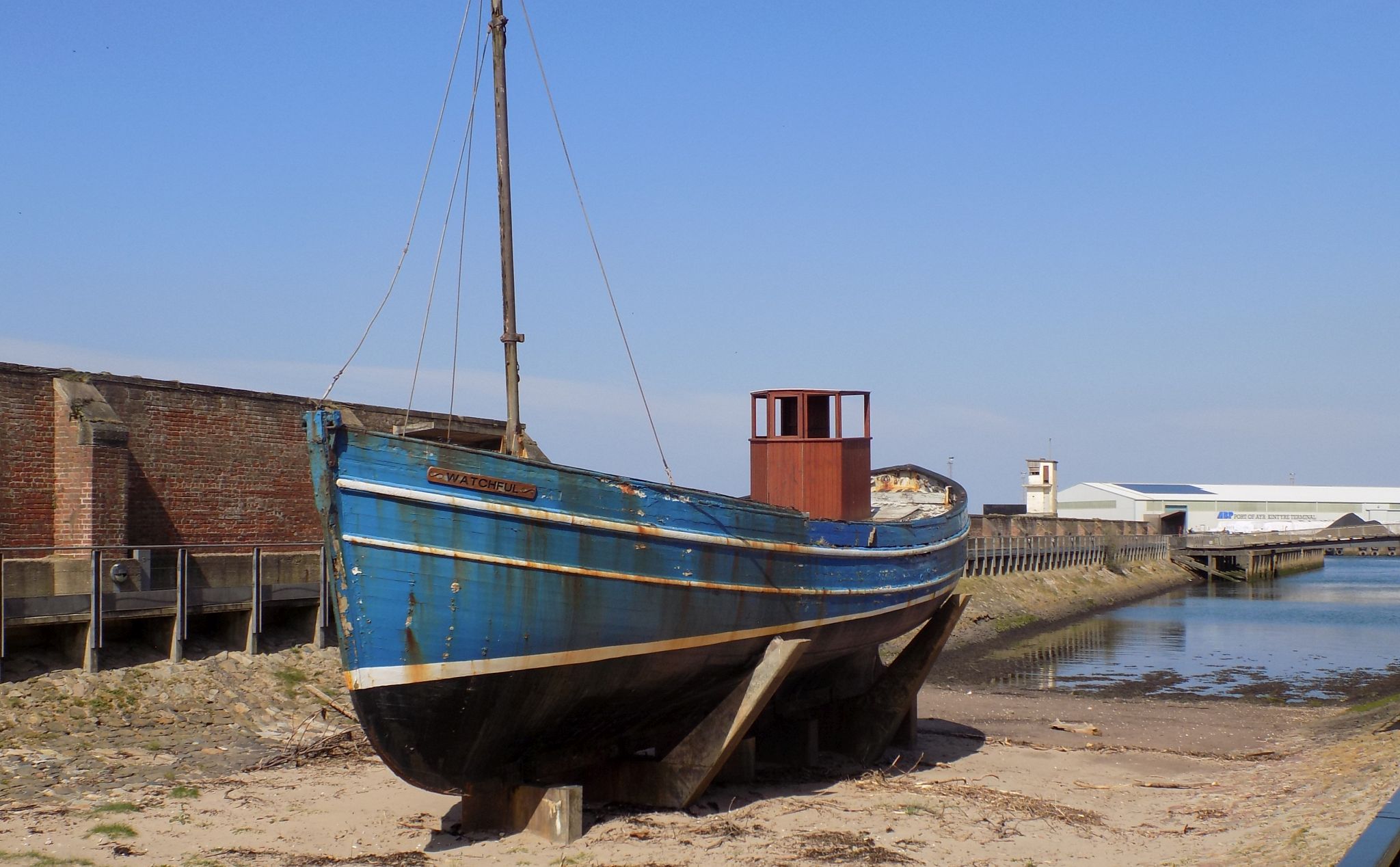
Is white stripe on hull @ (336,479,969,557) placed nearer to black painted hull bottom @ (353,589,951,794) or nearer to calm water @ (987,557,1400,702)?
black painted hull bottom @ (353,589,951,794)

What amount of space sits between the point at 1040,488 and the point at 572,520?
2703 inches

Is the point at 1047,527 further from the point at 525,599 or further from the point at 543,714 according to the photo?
the point at 525,599

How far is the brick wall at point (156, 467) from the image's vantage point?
15328 mm

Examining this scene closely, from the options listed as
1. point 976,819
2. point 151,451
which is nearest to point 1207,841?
point 976,819

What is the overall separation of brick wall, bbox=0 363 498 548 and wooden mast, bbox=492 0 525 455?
682 centimetres

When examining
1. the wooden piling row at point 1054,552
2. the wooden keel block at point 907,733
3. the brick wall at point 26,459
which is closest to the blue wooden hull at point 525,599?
the wooden keel block at point 907,733

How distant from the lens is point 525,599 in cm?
931

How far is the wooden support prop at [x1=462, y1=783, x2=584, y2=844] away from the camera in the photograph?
9898 millimetres

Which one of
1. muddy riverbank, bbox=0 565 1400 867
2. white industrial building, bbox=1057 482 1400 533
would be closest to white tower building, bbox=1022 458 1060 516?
white industrial building, bbox=1057 482 1400 533

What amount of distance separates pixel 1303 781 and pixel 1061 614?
35313 millimetres

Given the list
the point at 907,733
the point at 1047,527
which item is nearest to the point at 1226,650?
the point at 907,733

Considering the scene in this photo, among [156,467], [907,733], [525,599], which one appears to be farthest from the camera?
[156,467]

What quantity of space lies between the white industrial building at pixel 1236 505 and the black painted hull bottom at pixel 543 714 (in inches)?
3953

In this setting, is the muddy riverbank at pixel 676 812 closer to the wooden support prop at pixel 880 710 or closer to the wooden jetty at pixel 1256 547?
the wooden support prop at pixel 880 710
